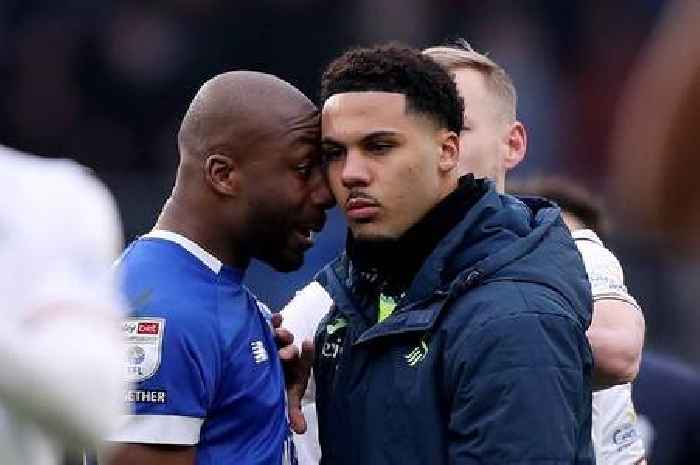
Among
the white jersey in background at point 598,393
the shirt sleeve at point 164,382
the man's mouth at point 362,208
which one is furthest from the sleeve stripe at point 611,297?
the shirt sleeve at point 164,382

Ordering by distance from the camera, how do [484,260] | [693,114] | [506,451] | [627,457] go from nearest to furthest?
[693,114], [506,451], [484,260], [627,457]

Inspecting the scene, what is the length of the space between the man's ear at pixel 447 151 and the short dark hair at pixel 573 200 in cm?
160

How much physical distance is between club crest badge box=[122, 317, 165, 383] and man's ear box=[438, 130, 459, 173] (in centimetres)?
68

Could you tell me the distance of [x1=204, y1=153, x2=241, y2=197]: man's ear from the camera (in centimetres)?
321

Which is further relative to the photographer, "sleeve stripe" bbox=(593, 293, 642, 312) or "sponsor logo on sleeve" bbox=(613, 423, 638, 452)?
"sponsor logo on sleeve" bbox=(613, 423, 638, 452)

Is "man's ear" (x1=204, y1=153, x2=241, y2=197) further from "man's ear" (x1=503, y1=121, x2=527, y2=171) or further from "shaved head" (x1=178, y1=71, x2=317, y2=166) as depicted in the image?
"man's ear" (x1=503, y1=121, x2=527, y2=171)

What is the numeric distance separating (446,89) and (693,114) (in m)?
1.84

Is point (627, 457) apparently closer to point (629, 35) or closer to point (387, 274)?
point (387, 274)

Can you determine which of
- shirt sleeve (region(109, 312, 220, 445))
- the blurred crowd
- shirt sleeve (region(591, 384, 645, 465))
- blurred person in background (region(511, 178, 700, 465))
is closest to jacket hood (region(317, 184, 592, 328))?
shirt sleeve (region(109, 312, 220, 445))

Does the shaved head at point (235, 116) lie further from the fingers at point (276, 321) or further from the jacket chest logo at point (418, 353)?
the jacket chest logo at point (418, 353)

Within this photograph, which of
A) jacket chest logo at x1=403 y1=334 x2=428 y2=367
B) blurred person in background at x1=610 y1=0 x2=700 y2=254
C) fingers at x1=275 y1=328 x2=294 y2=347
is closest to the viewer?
blurred person in background at x1=610 y1=0 x2=700 y2=254

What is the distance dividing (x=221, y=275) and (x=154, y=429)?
1.20 feet

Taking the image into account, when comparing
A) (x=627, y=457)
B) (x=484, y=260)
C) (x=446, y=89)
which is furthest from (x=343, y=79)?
(x=627, y=457)

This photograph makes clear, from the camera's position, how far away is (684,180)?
1.50 m
